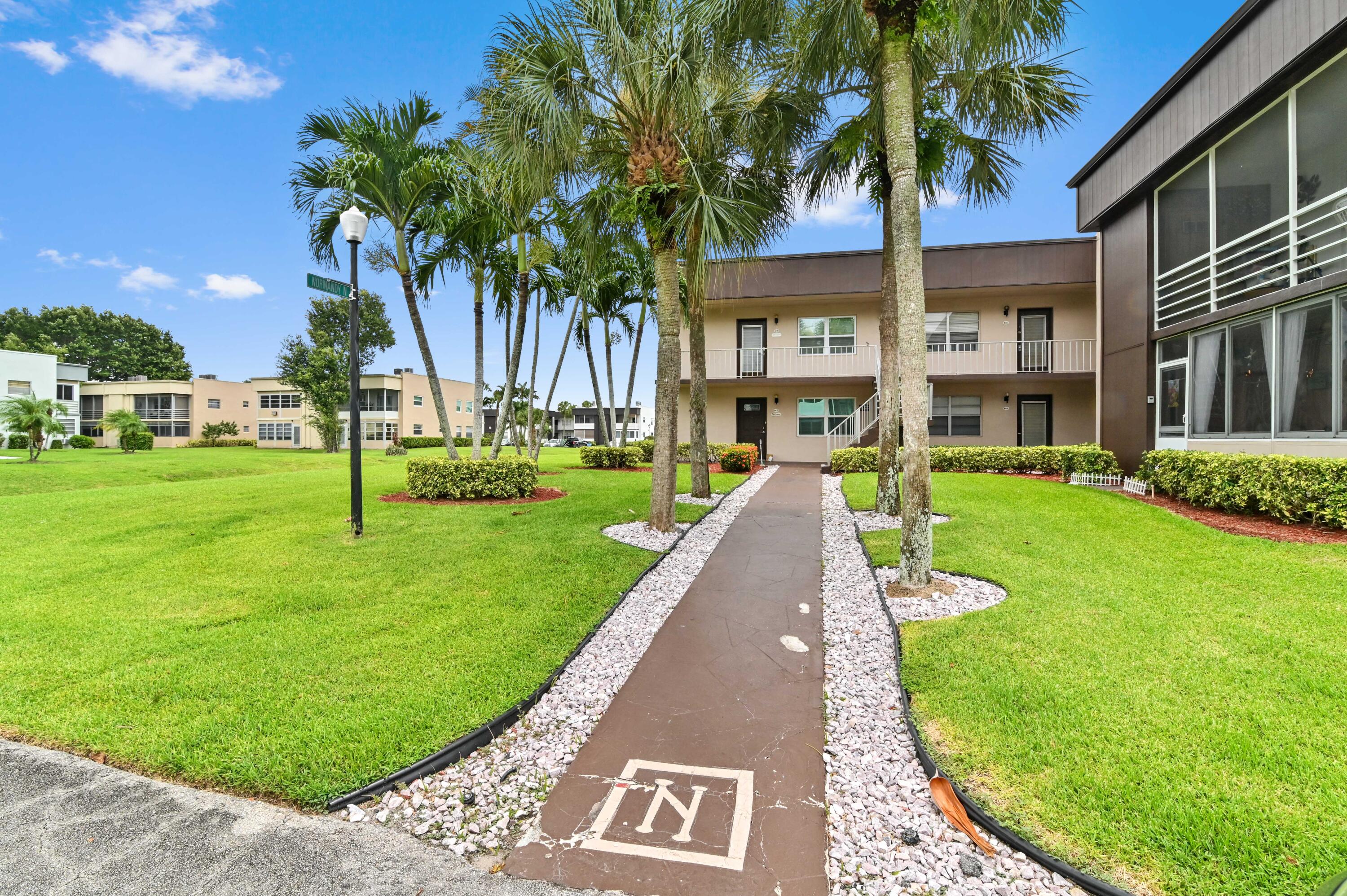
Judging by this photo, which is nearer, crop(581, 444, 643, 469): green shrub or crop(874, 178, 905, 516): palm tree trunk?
crop(874, 178, 905, 516): palm tree trunk

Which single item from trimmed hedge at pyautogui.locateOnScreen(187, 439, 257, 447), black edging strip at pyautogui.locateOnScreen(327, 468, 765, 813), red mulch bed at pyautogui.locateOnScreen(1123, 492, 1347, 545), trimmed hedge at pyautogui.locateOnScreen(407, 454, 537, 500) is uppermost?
trimmed hedge at pyautogui.locateOnScreen(187, 439, 257, 447)

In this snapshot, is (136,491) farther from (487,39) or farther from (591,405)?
(591,405)

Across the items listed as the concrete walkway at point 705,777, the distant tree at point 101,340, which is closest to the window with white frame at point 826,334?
the concrete walkway at point 705,777

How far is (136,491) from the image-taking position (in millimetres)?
11469

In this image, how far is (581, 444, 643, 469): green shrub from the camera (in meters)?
18.8

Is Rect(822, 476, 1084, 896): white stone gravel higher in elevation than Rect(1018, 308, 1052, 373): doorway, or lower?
lower

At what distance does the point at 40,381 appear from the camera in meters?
35.8

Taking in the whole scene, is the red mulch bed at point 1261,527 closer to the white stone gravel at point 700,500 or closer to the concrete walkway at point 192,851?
the white stone gravel at point 700,500

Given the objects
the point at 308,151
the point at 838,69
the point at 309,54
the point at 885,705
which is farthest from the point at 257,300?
the point at 885,705

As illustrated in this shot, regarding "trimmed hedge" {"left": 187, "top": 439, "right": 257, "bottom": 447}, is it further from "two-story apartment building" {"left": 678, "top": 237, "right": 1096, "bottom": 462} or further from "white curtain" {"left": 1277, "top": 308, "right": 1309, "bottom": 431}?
"white curtain" {"left": 1277, "top": 308, "right": 1309, "bottom": 431}

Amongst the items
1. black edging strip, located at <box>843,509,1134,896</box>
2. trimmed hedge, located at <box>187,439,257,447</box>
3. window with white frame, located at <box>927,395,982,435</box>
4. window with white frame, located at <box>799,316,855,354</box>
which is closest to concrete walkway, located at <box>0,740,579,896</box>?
black edging strip, located at <box>843,509,1134,896</box>

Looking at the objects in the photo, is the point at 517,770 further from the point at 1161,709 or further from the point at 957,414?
the point at 957,414

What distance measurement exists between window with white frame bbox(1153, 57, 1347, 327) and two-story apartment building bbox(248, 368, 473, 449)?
43.8 meters

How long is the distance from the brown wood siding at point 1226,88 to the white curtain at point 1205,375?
338 cm
